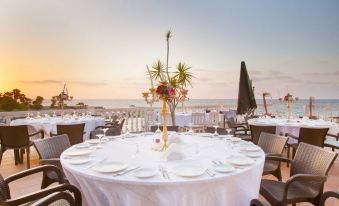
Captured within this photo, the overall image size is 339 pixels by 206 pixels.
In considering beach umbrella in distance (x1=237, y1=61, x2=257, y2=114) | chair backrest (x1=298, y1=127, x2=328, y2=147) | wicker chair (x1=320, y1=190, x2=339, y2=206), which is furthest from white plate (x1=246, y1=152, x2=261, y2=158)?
beach umbrella in distance (x1=237, y1=61, x2=257, y2=114)

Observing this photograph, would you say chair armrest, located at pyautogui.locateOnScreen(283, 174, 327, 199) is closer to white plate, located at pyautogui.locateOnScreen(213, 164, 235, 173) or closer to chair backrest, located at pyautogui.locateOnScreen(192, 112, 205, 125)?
white plate, located at pyautogui.locateOnScreen(213, 164, 235, 173)

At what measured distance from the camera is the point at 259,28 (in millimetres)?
10055

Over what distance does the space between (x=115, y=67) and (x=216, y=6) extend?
4.58 metres

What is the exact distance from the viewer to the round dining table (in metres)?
1.61

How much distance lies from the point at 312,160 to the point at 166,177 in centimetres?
150

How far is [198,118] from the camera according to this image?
8.05m

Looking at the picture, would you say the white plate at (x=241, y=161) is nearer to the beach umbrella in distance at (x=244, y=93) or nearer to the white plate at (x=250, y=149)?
the white plate at (x=250, y=149)

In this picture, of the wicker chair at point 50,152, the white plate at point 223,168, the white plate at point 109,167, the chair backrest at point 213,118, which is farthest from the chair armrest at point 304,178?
the chair backrest at point 213,118

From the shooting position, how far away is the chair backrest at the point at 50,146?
268 centimetres

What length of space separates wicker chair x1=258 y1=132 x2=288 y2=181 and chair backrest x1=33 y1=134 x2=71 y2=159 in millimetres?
2367

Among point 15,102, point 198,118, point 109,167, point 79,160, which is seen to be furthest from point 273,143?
point 15,102

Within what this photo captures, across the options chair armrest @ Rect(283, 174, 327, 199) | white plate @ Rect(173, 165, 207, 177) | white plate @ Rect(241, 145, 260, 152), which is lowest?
chair armrest @ Rect(283, 174, 327, 199)

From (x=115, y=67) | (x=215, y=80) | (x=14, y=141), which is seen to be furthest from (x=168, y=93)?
(x=215, y=80)

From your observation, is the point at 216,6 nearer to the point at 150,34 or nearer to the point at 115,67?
the point at 150,34
